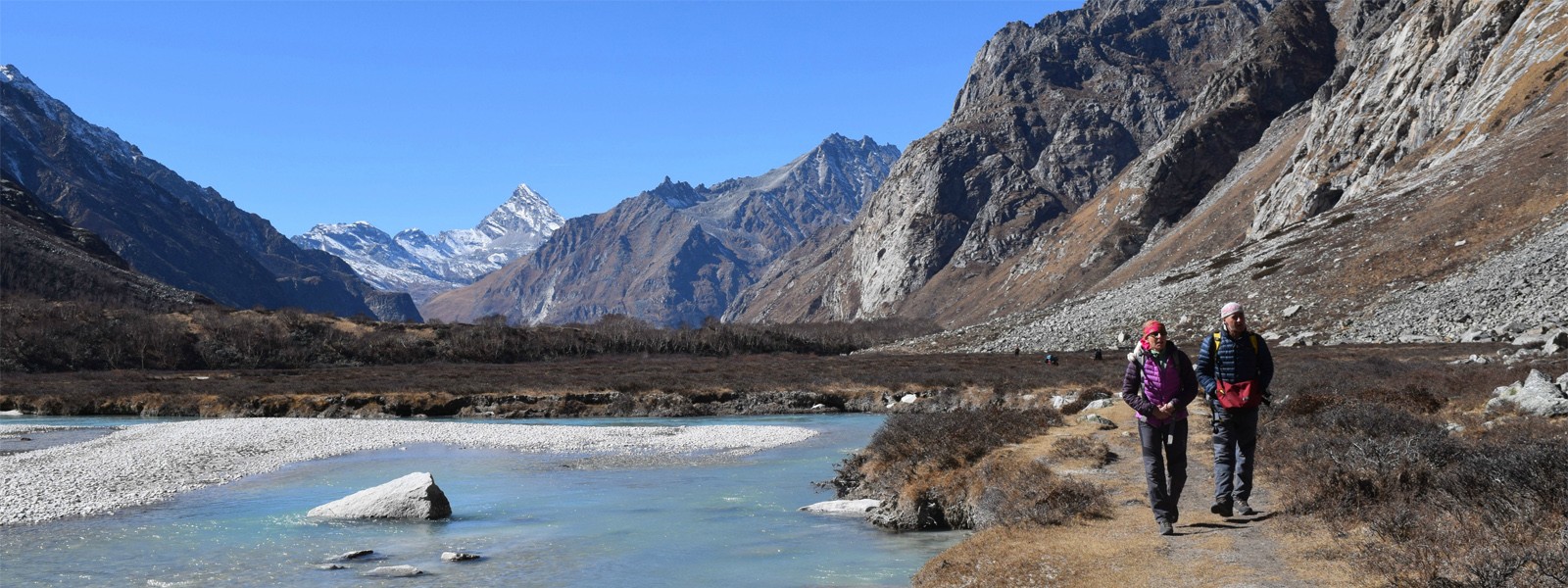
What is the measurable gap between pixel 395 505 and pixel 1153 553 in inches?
632

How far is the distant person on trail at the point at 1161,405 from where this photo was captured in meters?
12.9

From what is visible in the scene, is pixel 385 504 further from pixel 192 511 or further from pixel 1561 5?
pixel 1561 5

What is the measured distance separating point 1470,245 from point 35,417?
98748 millimetres

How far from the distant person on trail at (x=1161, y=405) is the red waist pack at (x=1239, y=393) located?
373 mm

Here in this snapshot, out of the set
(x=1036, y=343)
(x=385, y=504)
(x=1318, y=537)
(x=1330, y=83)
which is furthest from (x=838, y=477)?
(x=1330, y=83)

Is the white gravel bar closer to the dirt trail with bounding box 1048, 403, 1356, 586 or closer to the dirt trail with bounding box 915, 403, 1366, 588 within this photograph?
the dirt trail with bounding box 915, 403, 1366, 588

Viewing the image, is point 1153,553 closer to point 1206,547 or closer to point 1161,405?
Result: point 1206,547

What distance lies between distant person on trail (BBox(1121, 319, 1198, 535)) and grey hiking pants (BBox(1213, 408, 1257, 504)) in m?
0.56

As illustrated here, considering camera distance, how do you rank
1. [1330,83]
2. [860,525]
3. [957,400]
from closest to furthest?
[860,525]
[957,400]
[1330,83]

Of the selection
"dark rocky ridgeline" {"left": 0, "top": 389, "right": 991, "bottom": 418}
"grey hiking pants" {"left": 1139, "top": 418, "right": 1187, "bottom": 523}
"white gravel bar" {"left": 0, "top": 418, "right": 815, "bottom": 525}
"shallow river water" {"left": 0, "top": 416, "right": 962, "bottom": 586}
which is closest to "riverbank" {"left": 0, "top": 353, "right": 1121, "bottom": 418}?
"dark rocky ridgeline" {"left": 0, "top": 389, "right": 991, "bottom": 418}

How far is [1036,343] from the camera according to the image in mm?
98812

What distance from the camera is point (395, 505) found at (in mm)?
21156

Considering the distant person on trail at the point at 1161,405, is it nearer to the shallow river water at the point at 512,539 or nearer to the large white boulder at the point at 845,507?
the shallow river water at the point at 512,539

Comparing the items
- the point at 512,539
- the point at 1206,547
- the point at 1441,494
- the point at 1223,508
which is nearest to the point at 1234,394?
the point at 1223,508
